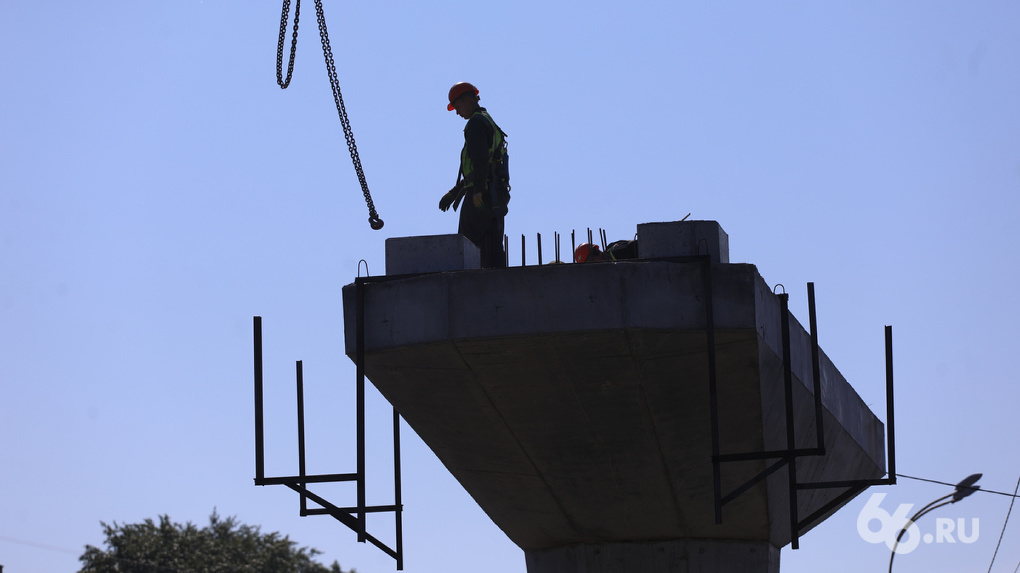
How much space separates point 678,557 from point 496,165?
4.83 meters

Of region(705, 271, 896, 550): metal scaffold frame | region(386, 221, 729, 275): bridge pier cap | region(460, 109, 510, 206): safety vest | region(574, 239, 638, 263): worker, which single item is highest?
region(460, 109, 510, 206): safety vest

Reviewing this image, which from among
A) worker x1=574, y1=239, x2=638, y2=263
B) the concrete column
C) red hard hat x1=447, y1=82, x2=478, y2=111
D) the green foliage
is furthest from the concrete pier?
the green foliage

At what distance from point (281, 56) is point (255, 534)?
4500 centimetres

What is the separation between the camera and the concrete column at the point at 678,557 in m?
14.5

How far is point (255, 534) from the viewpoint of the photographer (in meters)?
57.4

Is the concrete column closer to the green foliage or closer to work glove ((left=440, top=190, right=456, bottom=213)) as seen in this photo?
work glove ((left=440, top=190, right=456, bottom=213))

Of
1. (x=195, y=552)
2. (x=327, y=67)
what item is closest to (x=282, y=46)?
(x=327, y=67)

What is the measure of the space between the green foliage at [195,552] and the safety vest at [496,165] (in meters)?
41.8

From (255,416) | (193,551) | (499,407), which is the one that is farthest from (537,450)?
(193,551)

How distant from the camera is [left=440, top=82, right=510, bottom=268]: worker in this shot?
1334cm

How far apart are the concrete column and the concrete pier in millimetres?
16

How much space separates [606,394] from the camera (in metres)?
12.4

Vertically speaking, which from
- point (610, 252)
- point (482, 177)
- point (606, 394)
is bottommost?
point (606, 394)

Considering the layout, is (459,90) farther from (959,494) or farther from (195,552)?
(195,552)
